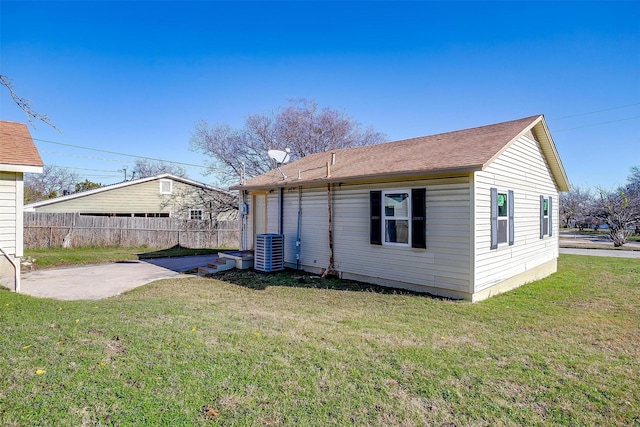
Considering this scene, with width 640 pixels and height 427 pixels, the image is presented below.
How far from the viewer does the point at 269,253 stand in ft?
34.1

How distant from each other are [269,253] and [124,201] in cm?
1345

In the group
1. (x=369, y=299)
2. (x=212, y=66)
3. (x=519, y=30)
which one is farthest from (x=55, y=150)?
(x=519, y=30)

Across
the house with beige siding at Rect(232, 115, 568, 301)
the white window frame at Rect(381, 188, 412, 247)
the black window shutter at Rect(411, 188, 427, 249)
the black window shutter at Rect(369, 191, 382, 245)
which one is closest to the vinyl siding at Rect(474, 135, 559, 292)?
the house with beige siding at Rect(232, 115, 568, 301)

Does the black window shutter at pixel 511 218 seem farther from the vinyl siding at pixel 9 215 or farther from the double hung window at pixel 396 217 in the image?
the vinyl siding at pixel 9 215

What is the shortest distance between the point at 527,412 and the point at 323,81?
770 inches

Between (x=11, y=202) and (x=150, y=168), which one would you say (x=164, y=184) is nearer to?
(x=11, y=202)

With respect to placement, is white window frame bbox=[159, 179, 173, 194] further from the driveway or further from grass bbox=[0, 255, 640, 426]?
grass bbox=[0, 255, 640, 426]

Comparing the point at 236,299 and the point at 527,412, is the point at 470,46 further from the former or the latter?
the point at 527,412

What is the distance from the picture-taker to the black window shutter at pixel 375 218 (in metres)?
8.24

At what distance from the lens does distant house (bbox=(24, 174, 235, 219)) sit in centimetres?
1817

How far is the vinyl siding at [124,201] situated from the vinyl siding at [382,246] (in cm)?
1250

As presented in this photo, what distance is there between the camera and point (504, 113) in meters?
16.7

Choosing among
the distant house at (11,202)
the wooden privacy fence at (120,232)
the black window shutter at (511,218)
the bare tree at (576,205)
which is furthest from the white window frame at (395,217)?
the bare tree at (576,205)

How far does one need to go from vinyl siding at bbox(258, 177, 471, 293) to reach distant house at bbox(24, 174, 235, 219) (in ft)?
41.1
